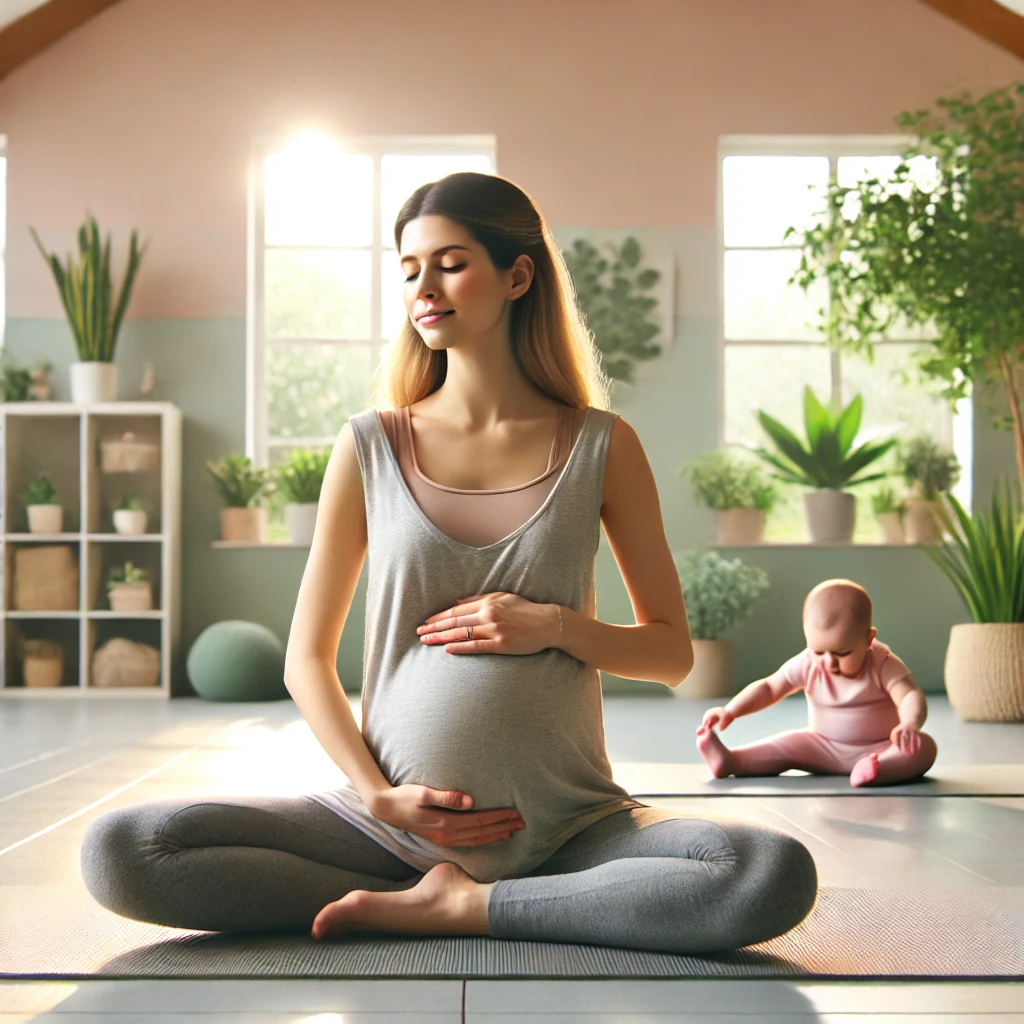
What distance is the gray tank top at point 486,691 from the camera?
5.39 feet

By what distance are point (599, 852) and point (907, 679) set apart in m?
1.77

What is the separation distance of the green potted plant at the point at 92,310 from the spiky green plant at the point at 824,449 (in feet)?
10.3

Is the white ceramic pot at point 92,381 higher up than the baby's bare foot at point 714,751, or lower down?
higher up

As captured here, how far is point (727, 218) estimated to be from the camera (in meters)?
6.31

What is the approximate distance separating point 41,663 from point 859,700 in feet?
13.0

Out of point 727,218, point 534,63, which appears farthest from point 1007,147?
point 534,63

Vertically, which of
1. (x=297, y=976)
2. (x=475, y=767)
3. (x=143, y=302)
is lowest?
(x=297, y=976)

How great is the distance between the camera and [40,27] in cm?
582

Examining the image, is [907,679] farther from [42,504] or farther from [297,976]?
[42,504]

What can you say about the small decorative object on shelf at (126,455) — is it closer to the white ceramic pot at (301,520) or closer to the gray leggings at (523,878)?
the white ceramic pot at (301,520)

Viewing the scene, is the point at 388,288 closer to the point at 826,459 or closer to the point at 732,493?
the point at 732,493

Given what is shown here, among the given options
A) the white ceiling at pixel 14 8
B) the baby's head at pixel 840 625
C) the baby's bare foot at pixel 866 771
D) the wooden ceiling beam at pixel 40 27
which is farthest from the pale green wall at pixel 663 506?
the baby's bare foot at pixel 866 771

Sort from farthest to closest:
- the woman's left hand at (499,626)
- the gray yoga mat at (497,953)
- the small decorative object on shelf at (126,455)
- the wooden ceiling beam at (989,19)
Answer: the wooden ceiling beam at (989,19)
the small decorative object on shelf at (126,455)
the woman's left hand at (499,626)
the gray yoga mat at (497,953)

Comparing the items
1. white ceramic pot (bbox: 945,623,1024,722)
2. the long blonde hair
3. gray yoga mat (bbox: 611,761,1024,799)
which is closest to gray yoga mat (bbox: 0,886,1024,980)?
the long blonde hair
